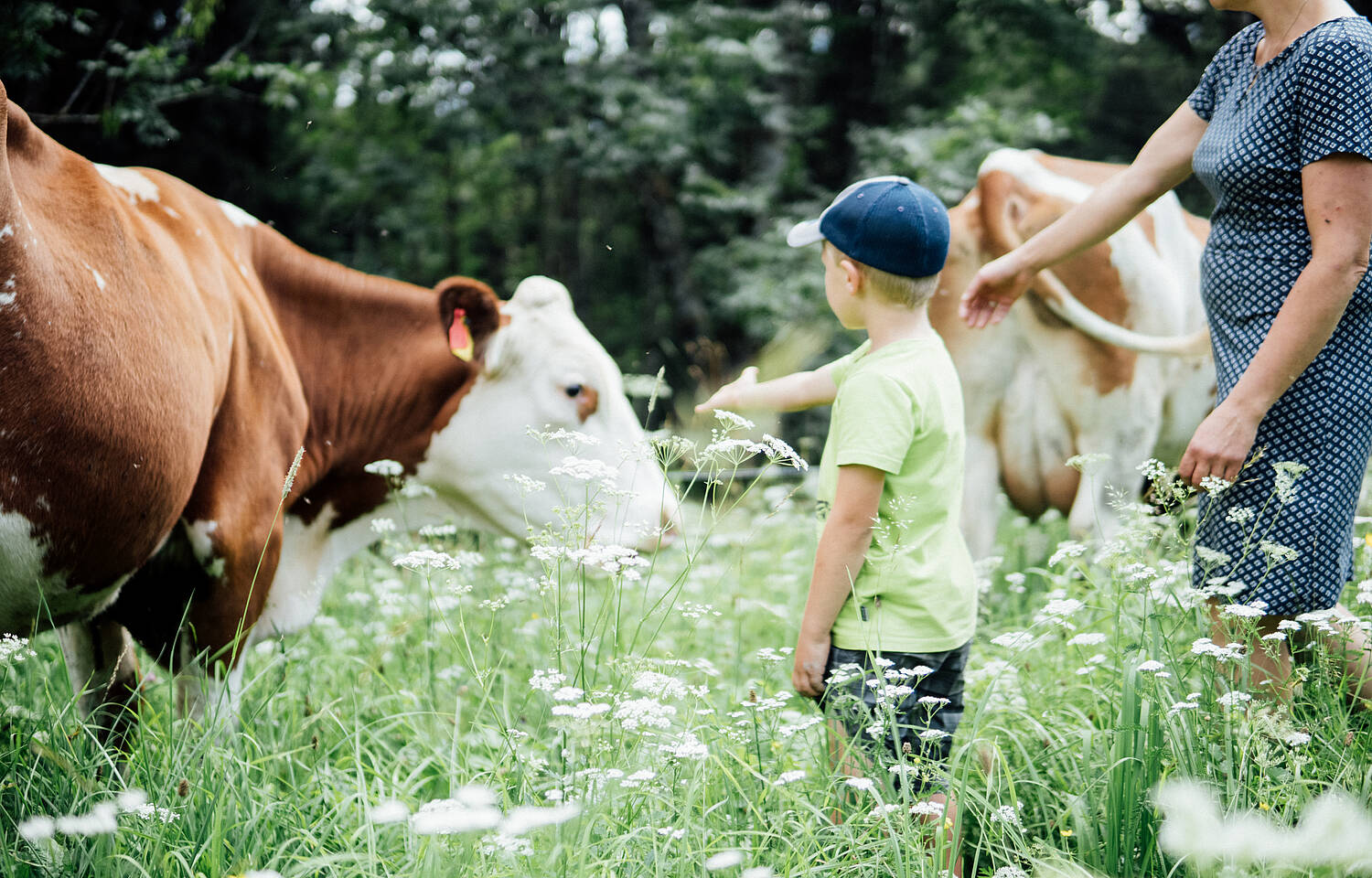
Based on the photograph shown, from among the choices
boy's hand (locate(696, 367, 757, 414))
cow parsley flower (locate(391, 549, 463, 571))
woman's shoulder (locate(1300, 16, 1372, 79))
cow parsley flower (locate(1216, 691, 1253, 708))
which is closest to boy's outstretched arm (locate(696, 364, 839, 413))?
boy's hand (locate(696, 367, 757, 414))

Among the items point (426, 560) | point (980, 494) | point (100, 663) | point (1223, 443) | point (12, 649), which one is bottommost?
point (100, 663)

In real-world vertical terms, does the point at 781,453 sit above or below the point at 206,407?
above

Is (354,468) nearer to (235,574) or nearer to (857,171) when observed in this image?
(235,574)

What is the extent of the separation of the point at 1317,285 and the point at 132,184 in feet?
8.09

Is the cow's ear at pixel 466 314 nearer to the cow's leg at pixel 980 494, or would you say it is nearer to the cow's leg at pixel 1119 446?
the cow's leg at pixel 980 494

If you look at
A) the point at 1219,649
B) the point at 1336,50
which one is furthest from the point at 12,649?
the point at 1336,50

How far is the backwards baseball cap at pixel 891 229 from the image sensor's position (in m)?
2.00

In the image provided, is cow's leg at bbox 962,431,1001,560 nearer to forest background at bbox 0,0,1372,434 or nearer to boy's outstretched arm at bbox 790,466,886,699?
boy's outstretched arm at bbox 790,466,886,699

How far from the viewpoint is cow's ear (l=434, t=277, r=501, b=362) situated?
3.32m

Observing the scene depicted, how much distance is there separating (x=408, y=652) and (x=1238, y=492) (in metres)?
2.31

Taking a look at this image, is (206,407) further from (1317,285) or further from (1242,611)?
(1317,285)

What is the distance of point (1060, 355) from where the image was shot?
3.81 m

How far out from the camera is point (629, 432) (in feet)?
11.6

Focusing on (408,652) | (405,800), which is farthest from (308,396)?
(405,800)
